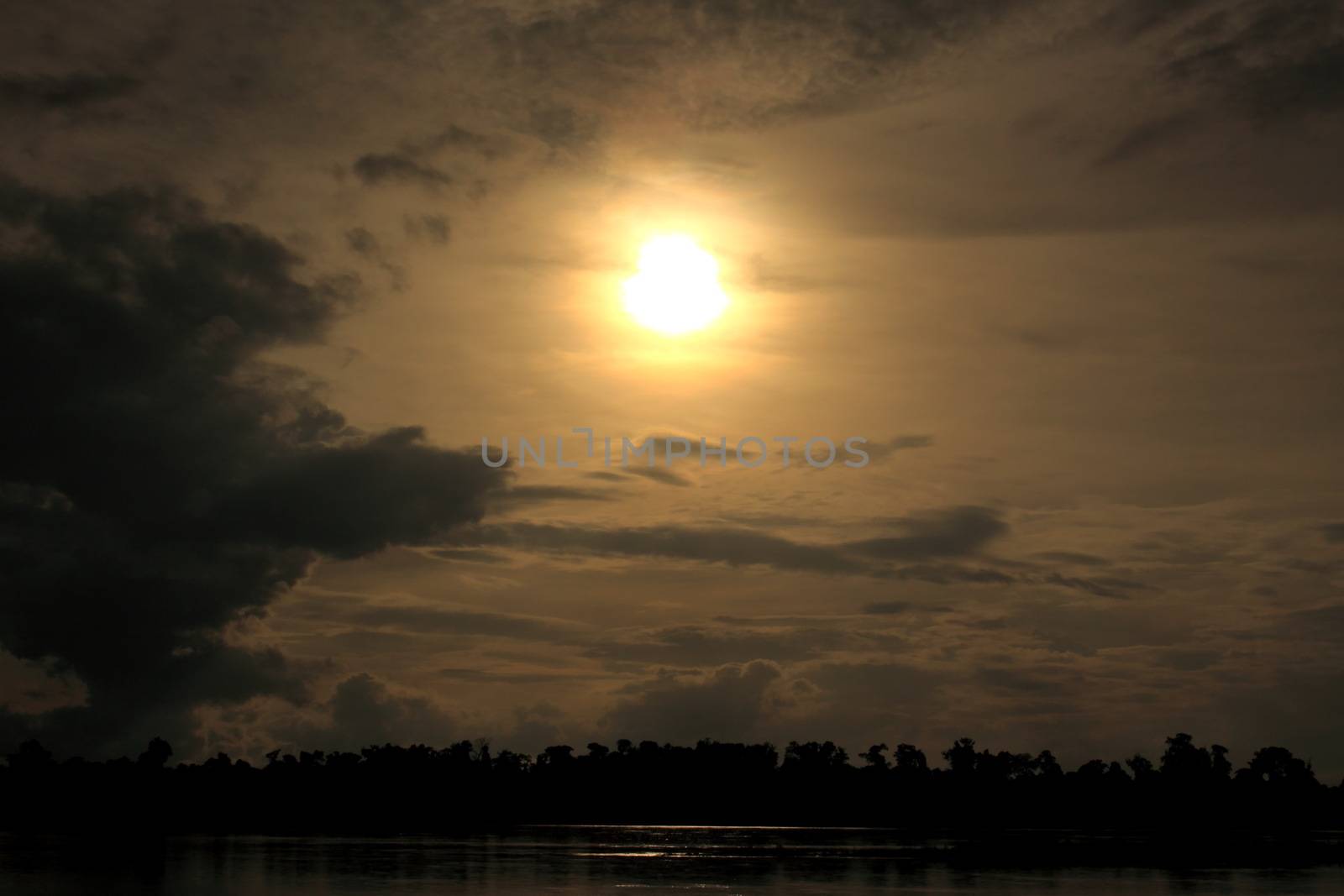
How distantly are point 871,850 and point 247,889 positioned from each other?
88907 millimetres

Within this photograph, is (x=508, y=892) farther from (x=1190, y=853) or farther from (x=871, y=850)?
(x=1190, y=853)

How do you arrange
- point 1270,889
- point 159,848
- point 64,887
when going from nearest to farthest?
point 64,887
point 1270,889
point 159,848

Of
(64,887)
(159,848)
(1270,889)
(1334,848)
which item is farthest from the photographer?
(1334,848)

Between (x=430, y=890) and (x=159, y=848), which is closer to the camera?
(x=430, y=890)

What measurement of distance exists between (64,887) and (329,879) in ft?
64.0

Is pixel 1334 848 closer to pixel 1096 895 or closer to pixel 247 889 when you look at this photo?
pixel 1096 895

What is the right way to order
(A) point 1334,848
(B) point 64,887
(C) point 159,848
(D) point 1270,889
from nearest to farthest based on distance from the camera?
(B) point 64,887 → (D) point 1270,889 → (C) point 159,848 → (A) point 1334,848

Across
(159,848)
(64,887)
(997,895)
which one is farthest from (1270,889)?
(159,848)

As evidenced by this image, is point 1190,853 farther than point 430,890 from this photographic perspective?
Yes

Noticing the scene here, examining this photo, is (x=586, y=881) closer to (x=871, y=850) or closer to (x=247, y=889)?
(x=247, y=889)

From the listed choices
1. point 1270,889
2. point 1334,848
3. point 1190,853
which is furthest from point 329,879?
point 1334,848

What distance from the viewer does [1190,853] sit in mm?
166000

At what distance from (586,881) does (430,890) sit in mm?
14682

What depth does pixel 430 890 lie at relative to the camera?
325 ft
